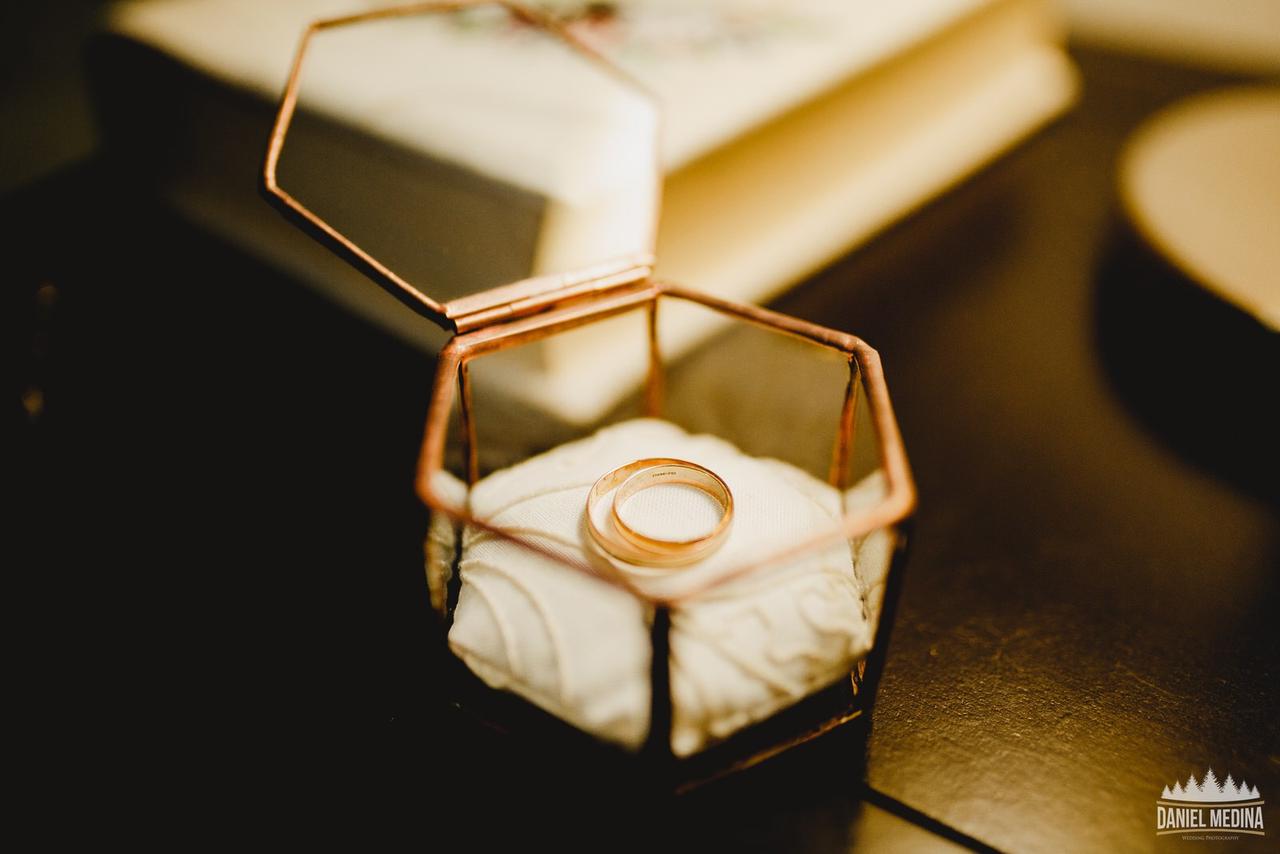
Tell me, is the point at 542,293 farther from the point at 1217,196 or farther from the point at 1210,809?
the point at 1217,196

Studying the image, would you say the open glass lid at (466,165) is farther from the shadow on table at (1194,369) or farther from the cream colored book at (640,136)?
the shadow on table at (1194,369)

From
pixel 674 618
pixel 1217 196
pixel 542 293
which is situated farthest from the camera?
pixel 1217 196

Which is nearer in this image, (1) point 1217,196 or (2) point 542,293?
(2) point 542,293

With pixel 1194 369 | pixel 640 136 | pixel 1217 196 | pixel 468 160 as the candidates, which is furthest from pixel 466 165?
pixel 1217 196

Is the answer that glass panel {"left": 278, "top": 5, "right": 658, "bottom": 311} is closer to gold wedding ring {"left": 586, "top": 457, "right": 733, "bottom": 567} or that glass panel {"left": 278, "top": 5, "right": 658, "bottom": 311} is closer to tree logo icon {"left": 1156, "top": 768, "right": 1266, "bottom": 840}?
gold wedding ring {"left": 586, "top": 457, "right": 733, "bottom": 567}

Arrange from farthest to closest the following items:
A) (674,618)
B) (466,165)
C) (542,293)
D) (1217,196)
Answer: (1217,196) → (466,165) → (542,293) → (674,618)

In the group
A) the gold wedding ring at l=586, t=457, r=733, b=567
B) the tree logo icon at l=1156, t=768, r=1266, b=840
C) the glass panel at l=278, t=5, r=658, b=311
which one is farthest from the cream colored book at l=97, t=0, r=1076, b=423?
the tree logo icon at l=1156, t=768, r=1266, b=840

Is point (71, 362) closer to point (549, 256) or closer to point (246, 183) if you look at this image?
point (246, 183)
